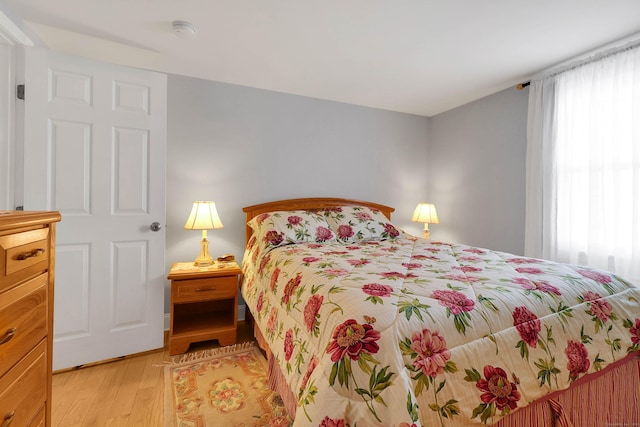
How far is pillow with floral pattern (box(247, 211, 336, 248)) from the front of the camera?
2.21 metres

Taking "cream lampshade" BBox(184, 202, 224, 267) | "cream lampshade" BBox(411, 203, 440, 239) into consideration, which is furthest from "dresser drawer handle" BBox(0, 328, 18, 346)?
"cream lampshade" BBox(411, 203, 440, 239)

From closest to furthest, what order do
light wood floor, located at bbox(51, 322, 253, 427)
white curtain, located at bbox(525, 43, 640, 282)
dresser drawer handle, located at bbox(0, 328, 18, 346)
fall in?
dresser drawer handle, located at bbox(0, 328, 18, 346)
light wood floor, located at bbox(51, 322, 253, 427)
white curtain, located at bbox(525, 43, 640, 282)

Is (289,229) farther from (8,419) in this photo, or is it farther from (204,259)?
(8,419)

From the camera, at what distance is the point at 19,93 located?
1694 mm

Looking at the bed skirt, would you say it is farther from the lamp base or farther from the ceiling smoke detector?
the ceiling smoke detector

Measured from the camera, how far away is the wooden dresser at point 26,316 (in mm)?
787

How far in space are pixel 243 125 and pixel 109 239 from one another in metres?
1.46

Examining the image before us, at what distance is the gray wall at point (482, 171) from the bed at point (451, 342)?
1385 mm

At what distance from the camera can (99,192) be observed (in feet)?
6.31

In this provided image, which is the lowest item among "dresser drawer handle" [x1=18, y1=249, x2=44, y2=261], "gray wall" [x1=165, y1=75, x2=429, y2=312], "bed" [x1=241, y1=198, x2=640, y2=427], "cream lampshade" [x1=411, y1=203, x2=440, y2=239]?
"bed" [x1=241, y1=198, x2=640, y2=427]

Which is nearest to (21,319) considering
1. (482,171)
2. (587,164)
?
(587,164)

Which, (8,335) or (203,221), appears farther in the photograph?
(203,221)

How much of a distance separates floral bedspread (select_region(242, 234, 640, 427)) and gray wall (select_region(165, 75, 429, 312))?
136cm

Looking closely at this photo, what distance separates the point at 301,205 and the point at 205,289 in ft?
3.96
